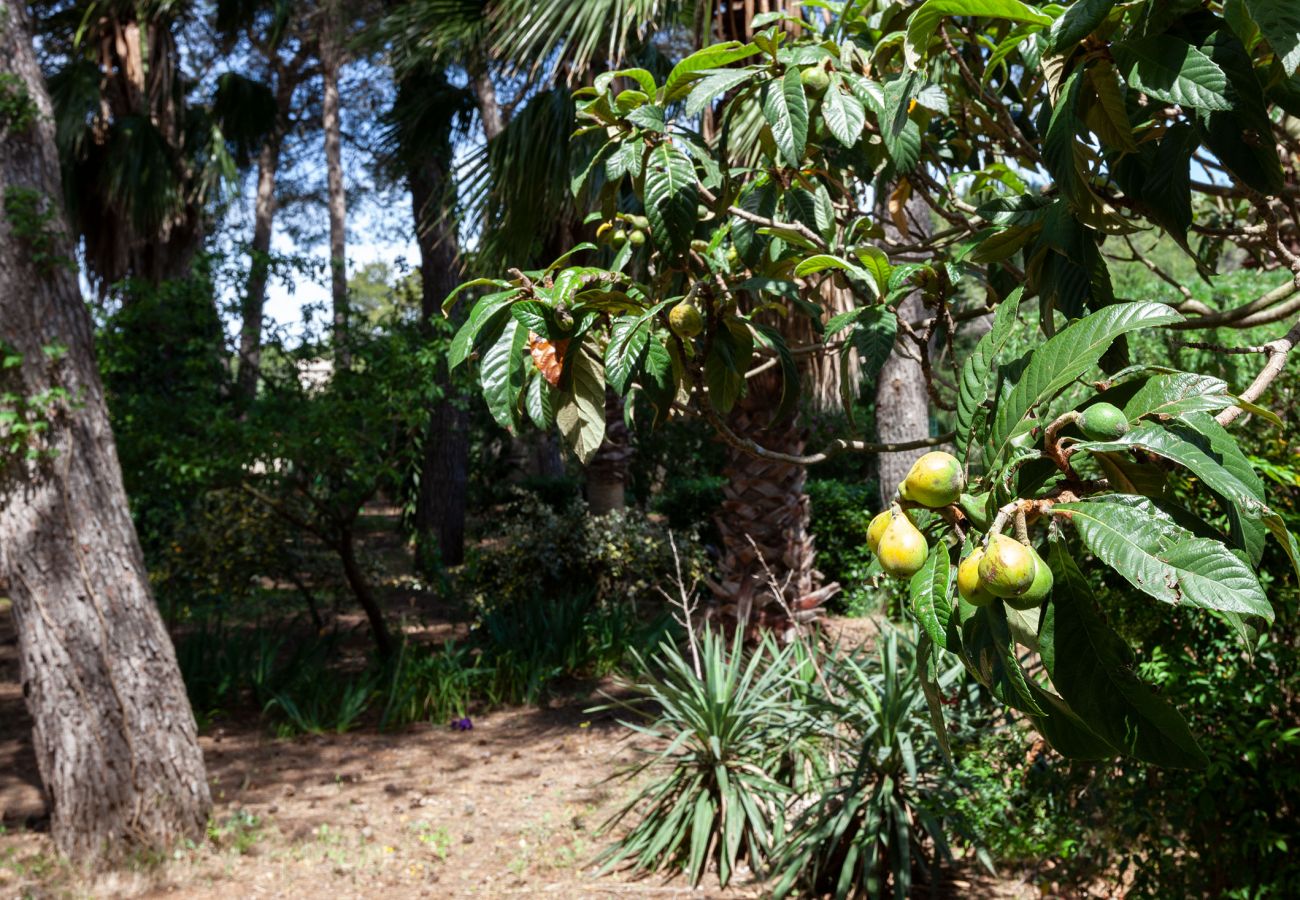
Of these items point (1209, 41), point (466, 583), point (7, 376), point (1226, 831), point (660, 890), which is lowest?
point (660, 890)

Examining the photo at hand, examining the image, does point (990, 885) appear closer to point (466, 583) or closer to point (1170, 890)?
point (1170, 890)

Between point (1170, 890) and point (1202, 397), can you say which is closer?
point (1202, 397)

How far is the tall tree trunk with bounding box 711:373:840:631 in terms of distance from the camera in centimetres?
681

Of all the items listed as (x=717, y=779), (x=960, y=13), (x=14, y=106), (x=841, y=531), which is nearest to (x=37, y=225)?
(x=14, y=106)

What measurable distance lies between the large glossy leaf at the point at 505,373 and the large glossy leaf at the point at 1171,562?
974 millimetres

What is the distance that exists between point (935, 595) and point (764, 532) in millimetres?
5995

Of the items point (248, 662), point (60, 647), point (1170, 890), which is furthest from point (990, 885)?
point (248, 662)

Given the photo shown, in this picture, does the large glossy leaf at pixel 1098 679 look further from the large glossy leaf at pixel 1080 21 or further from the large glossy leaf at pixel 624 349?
the large glossy leaf at pixel 624 349

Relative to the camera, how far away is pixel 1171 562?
0.83 m

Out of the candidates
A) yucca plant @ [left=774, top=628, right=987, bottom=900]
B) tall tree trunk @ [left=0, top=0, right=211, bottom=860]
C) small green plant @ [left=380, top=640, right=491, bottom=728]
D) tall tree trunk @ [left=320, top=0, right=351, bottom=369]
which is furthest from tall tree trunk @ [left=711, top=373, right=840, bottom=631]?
tall tree trunk @ [left=320, top=0, right=351, bottom=369]

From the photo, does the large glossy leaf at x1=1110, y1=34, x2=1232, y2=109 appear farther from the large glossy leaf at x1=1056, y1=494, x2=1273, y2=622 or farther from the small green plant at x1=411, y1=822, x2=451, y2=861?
the small green plant at x1=411, y1=822, x2=451, y2=861

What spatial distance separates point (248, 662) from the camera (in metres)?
6.99

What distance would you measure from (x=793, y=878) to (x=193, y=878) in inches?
103

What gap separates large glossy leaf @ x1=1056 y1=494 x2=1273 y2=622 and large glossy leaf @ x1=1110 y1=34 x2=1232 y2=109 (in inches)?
22.9
